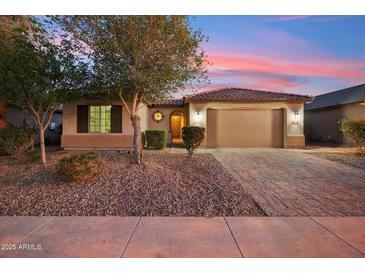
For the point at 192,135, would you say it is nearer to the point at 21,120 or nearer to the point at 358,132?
the point at 358,132

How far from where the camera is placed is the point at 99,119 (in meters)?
13.4

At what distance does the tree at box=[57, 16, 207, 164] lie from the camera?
7.55 metres

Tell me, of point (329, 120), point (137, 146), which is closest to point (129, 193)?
point (137, 146)

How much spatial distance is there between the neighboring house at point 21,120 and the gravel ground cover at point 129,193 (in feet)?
26.0

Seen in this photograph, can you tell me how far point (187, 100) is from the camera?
14.9 meters

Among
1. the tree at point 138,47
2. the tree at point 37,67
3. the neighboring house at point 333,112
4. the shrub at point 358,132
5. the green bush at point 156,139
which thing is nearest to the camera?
the tree at point 138,47

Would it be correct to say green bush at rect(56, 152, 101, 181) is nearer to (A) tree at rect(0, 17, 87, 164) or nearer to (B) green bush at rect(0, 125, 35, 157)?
(A) tree at rect(0, 17, 87, 164)

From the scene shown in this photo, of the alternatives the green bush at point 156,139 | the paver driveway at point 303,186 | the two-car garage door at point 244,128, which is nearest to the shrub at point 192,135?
the paver driveway at point 303,186

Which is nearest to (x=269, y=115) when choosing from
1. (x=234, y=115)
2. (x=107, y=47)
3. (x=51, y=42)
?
(x=234, y=115)

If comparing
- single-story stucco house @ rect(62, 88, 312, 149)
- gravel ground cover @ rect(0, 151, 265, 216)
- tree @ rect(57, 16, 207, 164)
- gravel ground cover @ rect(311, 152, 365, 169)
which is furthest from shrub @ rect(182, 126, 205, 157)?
gravel ground cover @ rect(311, 152, 365, 169)

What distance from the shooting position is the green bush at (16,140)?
922 centimetres

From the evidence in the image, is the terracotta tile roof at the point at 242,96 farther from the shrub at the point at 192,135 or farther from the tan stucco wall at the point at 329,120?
the shrub at the point at 192,135

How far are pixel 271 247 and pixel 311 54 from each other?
1089 cm
